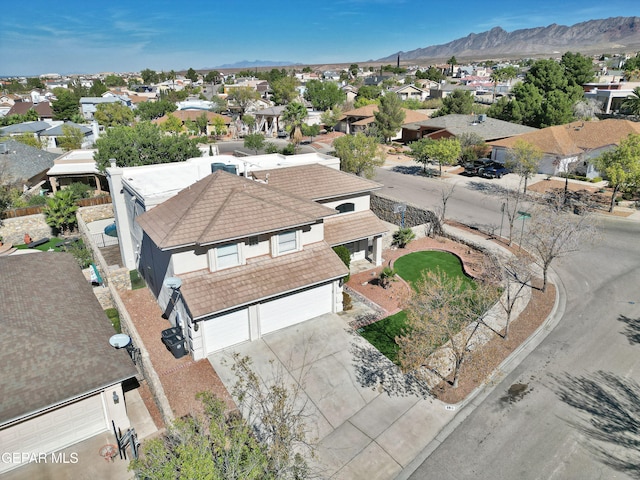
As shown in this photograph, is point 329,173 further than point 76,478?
Yes

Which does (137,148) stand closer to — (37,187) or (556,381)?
(37,187)

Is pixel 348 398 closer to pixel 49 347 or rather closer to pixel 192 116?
pixel 49 347

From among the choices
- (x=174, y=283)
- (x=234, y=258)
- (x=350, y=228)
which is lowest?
(x=350, y=228)

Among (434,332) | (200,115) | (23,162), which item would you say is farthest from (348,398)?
(200,115)

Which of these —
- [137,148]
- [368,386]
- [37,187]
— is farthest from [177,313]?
[37,187]

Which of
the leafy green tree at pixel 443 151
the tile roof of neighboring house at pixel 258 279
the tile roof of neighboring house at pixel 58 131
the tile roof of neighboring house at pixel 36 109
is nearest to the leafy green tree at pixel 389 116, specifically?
the leafy green tree at pixel 443 151

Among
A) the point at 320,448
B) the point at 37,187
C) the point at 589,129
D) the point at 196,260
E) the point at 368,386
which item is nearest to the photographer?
Result: the point at 320,448

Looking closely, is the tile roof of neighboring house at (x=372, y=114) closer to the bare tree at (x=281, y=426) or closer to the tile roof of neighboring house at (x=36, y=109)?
the bare tree at (x=281, y=426)
